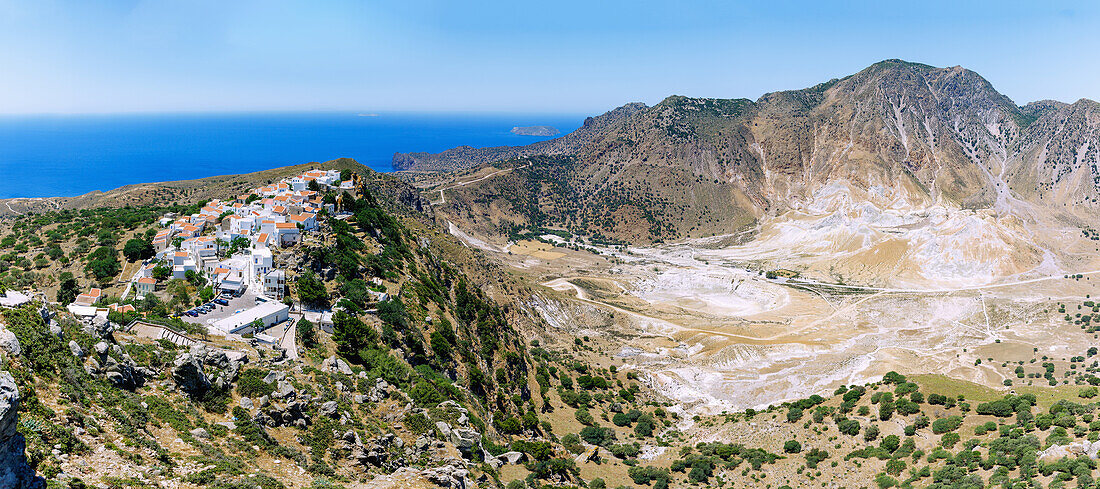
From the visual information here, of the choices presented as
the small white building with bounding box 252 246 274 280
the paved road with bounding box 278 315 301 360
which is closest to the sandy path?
the small white building with bounding box 252 246 274 280

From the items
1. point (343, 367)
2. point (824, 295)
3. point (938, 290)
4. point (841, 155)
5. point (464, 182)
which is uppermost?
point (841, 155)

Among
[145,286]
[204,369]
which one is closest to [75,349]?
[204,369]

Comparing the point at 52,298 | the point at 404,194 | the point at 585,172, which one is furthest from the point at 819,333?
the point at 585,172

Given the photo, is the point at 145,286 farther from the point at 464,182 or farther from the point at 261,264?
the point at 464,182

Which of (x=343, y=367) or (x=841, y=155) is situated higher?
(x=841, y=155)

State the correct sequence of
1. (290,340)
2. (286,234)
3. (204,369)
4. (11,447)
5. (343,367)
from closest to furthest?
(11,447) < (204,369) < (343,367) < (290,340) < (286,234)

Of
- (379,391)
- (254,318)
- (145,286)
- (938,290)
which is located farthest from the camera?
(938,290)

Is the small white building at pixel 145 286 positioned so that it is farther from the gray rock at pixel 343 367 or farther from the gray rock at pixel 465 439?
the gray rock at pixel 465 439

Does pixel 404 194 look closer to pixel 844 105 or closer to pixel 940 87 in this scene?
pixel 844 105
